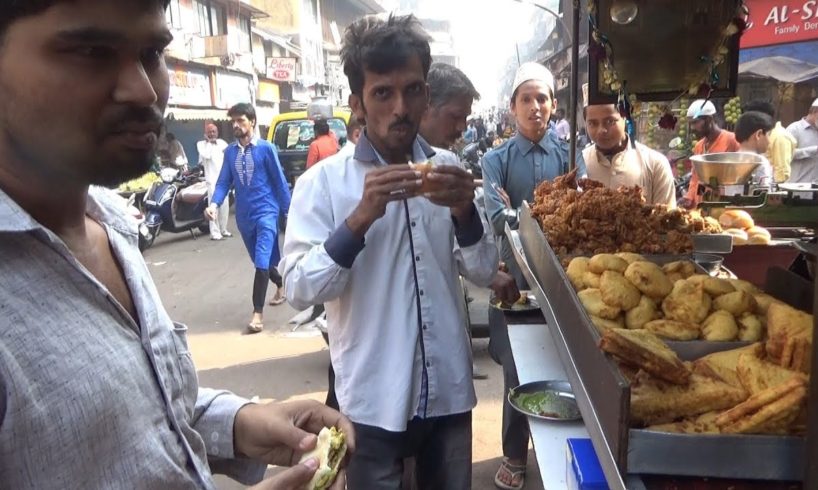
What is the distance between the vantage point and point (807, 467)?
1.17m

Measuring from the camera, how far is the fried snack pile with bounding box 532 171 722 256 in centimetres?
290

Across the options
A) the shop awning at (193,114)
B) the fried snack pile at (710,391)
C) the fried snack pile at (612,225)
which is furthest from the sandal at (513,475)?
the shop awning at (193,114)

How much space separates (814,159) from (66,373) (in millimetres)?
8957

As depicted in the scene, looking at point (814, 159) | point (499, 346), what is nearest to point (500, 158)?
point (499, 346)

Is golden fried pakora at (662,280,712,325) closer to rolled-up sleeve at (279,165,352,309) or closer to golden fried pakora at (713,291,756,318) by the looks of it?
golden fried pakora at (713,291,756,318)

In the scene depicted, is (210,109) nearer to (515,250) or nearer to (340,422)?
(515,250)

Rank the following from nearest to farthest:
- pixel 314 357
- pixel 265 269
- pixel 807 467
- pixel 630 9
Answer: pixel 807 467 < pixel 630 9 < pixel 314 357 < pixel 265 269

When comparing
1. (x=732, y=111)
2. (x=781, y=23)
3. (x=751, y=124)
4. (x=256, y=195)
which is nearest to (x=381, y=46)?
(x=256, y=195)

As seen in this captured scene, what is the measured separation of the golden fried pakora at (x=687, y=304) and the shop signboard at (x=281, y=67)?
2702 cm

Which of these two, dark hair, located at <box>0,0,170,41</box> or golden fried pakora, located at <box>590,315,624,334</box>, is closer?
dark hair, located at <box>0,0,170,41</box>

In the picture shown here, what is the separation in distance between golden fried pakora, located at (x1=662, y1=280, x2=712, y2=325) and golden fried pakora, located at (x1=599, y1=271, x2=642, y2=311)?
11 centimetres

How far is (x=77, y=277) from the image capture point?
1.07 m

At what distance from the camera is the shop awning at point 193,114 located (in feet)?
56.3

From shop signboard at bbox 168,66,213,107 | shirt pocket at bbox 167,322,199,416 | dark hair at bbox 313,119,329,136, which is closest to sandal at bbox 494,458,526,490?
shirt pocket at bbox 167,322,199,416
